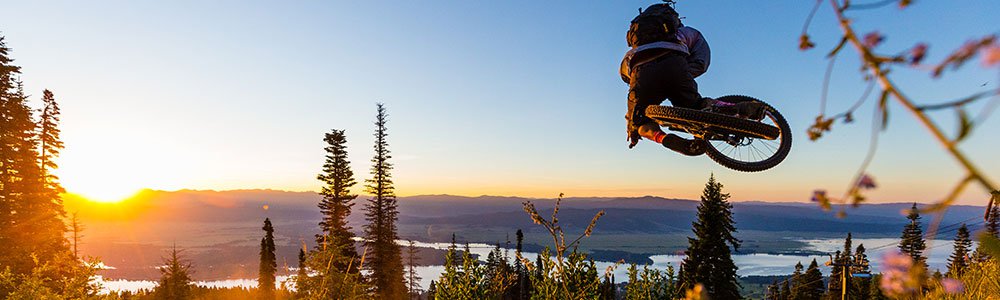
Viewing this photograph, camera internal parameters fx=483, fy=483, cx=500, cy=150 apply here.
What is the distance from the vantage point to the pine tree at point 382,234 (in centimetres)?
3847

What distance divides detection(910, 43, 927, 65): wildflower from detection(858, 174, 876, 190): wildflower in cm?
Result: 18

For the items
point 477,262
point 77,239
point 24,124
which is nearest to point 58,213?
point 24,124

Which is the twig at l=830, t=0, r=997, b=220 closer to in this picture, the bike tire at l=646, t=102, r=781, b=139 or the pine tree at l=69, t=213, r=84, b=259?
the bike tire at l=646, t=102, r=781, b=139

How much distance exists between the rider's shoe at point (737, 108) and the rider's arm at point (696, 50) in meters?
0.37

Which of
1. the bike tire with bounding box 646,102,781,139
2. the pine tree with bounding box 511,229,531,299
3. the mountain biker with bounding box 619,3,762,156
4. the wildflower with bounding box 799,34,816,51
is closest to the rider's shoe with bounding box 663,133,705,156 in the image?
the mountain biker with bounding box 619,3,762,156

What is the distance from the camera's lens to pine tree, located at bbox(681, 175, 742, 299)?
3153 cm

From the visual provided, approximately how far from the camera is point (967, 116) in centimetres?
49

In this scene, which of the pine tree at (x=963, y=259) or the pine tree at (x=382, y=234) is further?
the pine tree at (x=382, y=234)

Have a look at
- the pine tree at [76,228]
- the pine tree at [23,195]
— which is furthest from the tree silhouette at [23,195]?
the pine tree at [76,228]

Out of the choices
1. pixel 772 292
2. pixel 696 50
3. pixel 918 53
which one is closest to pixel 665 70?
pixel 696 50

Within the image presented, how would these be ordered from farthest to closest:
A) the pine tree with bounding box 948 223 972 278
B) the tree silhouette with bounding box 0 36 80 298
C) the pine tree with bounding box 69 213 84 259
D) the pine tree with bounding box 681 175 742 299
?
the pine tree with bounding box 69 213 84 259, the pine tree with bounding box 681 175 742 299, the tree silhouette with bounding box 0 36 80 298, the pine tree with bounding box 948 223 972 278

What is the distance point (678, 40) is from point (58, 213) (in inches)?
1297

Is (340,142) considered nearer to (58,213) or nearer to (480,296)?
(58,213)

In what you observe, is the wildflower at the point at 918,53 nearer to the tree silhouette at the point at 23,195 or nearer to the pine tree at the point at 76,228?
the tree silhouette at the point at 23,195
